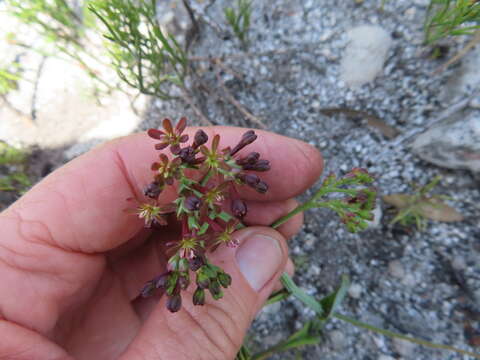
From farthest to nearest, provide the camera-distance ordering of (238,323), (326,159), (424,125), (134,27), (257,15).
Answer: (257,15), (326,159), (424,125), (134,27), (238,323)

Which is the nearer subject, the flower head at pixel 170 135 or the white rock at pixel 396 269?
the flower head at pixel 170 135

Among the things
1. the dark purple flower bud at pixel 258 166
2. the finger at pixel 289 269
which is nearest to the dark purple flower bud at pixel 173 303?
the dark purple flower bud at pixel 258 166

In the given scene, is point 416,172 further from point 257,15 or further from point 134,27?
point 134,27

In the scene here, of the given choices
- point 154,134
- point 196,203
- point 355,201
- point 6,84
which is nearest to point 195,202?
point 196,203

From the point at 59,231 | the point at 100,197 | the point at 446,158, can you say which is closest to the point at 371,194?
the point at 446,158

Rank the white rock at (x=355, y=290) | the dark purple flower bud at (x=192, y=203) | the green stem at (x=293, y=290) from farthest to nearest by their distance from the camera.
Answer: the white rock at (x=355, y=290) < the green stem at (x=293, y=290) < the dark purple flower bud at (x=192, y=203)

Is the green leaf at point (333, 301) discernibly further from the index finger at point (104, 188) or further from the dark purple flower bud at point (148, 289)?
the dark purple flower bud at point (148, 289)

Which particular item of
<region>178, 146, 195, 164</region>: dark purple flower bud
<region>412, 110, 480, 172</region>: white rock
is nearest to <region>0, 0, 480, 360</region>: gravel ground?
<region>412, 110, 480, 172</region>: white rock
